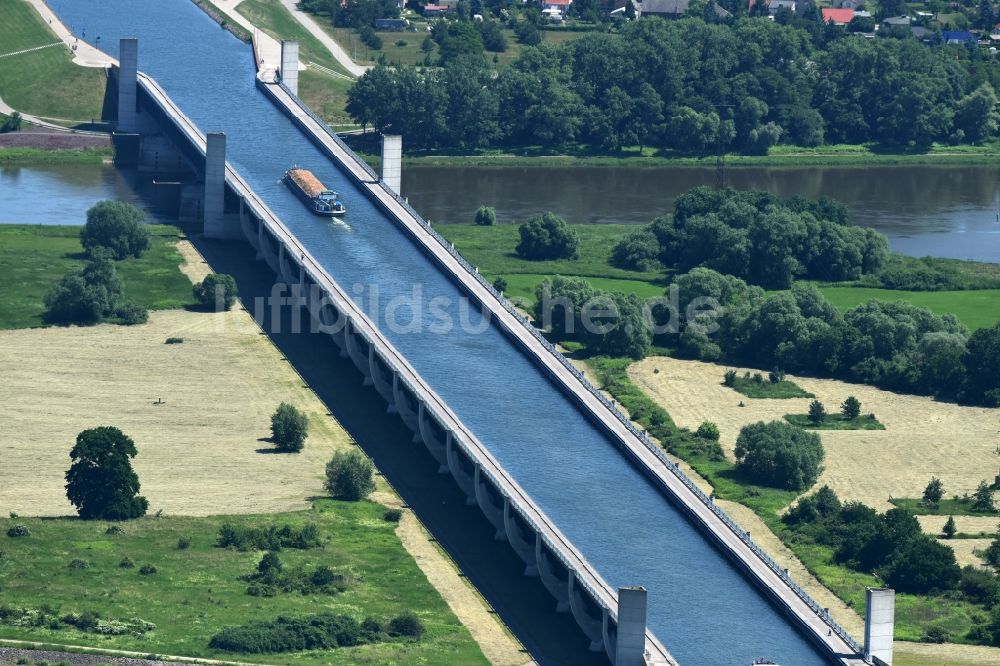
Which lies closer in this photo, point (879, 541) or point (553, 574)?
point (553, 574)

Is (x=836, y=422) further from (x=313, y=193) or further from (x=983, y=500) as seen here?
(x=313, y=193)

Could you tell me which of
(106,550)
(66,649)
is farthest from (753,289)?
(66,649)

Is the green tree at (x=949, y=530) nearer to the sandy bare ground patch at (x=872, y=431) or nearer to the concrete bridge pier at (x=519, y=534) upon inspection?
the sandy bare ground patch at (x=872, y=431)

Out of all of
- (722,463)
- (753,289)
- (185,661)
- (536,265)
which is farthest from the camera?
(536,265)

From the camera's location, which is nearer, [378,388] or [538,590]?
[538,590]

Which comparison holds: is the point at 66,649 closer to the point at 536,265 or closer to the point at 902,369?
the point at 902,369

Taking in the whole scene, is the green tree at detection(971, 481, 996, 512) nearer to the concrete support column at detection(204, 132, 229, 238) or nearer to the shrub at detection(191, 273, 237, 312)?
the shrub at detection(191, 273, 237, 312)

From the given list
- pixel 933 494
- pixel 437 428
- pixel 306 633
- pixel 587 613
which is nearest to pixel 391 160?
pixel 437 428

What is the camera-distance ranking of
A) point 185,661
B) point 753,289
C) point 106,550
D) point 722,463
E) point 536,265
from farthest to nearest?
point 536,265 → point 753,289 → point 722,463 → point 106,550 → point 185,661
